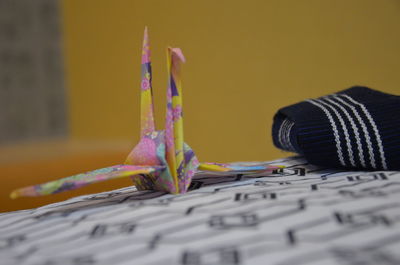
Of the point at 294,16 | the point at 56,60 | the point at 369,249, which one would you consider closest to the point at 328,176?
the point at 369,249

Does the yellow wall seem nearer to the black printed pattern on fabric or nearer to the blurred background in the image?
the blurred background

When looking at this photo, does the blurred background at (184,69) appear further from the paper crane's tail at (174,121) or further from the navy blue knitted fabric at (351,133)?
the navy blue knitted fabric at (351,133)

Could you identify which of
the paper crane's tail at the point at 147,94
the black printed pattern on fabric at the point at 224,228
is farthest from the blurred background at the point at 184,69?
the black printed pattern on fabric at the point at 224,228

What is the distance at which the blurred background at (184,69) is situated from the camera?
1.75 meters

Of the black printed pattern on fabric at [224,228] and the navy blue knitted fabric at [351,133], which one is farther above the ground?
the navy blue knitted fabric at [351,133]

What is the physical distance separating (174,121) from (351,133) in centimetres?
33

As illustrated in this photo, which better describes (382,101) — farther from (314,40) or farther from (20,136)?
(20,136)

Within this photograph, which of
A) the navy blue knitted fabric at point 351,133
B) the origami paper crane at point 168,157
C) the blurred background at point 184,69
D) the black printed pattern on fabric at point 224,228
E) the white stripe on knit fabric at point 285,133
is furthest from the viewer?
the blurred background at point 184,69

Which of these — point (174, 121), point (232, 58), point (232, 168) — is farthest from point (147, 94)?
point (232, 58)

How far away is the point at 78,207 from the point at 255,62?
4.52 feet

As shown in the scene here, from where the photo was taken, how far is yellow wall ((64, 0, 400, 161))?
177 cm

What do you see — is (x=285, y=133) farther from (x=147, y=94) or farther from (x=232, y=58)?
(x=232, y=58)

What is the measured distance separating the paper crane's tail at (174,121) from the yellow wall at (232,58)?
1.17 m

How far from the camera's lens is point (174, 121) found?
0.77 m
